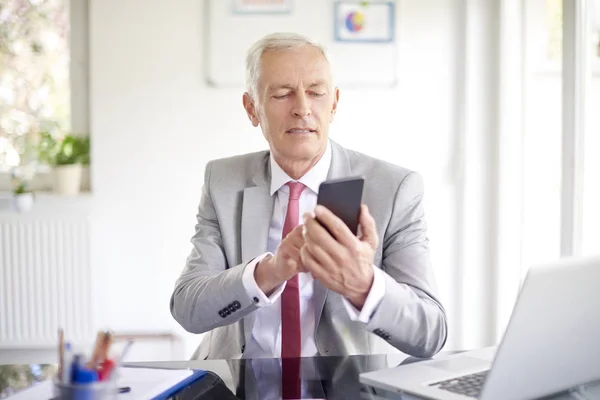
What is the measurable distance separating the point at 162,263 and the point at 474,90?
5.73ft

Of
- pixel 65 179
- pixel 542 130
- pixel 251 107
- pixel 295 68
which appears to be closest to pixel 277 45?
pixel 295 68

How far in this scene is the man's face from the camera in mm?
1823

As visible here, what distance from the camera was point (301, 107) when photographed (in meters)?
1.82

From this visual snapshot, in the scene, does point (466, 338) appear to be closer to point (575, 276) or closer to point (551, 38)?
point (551, 38)

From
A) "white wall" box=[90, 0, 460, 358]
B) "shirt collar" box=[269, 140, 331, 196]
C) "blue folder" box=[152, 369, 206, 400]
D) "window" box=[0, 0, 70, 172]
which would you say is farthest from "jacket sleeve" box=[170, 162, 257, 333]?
"window" box=[0, 0, 70, 172]

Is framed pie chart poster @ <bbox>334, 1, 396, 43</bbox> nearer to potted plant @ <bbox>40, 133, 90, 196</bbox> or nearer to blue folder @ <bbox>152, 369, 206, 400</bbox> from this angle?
potted plant @ <bbox>40, 133, 90, 196</bbox>

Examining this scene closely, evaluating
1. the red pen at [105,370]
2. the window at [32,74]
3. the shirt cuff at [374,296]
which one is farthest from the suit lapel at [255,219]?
the window at [32,74]

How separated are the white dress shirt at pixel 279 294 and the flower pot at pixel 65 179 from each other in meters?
1.85

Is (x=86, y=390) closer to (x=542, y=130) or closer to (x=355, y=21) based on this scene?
(x=542, y=130)

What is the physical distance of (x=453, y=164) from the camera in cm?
353

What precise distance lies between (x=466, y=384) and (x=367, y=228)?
0.37m

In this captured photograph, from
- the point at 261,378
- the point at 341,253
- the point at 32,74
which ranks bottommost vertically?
the point at 261,378

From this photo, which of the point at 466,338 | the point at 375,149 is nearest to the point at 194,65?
the point at 375,149

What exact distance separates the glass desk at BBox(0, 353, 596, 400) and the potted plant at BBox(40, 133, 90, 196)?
213 cm
